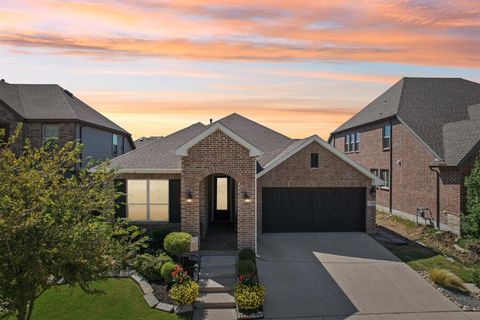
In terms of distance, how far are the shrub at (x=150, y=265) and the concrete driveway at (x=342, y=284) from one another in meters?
3.75

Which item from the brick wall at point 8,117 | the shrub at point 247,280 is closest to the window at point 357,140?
the shrub at point 247,280

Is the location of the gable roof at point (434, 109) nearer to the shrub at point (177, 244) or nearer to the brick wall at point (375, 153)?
the brick wall at point (375, 153)

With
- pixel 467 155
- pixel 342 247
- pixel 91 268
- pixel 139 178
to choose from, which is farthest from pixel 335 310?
pixel 467 155

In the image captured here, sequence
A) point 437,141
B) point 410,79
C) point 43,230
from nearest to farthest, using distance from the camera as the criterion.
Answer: point 43,230
point 437,141
point 410,79

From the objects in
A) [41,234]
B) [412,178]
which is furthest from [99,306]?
[412,178]

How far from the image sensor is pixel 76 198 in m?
8.79

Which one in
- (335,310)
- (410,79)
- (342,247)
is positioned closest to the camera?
(335,310)

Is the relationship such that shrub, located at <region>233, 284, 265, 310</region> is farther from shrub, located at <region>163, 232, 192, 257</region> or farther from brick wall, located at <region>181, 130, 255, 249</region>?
brick wall, located at <region>181, 130, 255, 249</region>

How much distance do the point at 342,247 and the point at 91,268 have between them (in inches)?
478

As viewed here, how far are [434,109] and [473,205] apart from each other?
1087cm

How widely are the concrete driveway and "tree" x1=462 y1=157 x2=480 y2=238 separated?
487 cm

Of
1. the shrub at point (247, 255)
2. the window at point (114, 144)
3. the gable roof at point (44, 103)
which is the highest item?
the gable roof at point (44, 103)

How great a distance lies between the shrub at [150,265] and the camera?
13.6 m

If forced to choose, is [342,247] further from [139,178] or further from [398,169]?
[398,169]
